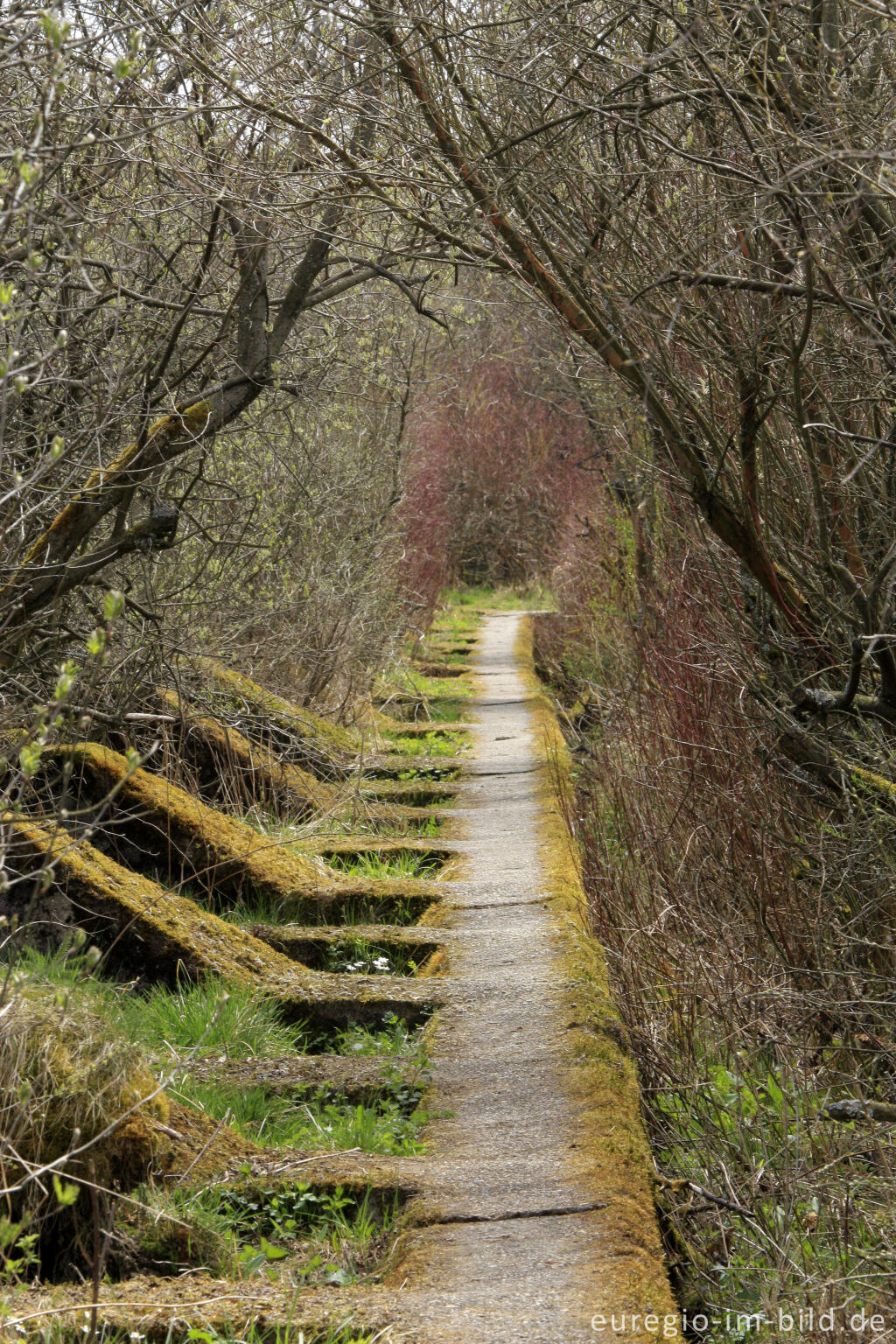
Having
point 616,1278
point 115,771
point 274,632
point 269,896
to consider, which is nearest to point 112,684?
point 115,771

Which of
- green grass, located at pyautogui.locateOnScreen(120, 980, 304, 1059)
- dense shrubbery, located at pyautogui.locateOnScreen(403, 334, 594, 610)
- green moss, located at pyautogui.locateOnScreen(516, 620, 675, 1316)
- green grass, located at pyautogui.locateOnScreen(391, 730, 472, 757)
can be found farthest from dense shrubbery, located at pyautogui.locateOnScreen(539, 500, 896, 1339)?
dense shrubbery, located at pyautogui.locateOnScreen(403, 334, 594, 610)

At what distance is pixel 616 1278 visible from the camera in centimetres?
272

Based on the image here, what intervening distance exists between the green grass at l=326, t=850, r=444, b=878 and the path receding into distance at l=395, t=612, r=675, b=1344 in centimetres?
50

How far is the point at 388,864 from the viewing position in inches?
247

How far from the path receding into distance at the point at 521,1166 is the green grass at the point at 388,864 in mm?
499

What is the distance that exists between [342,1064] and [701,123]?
3.42 m

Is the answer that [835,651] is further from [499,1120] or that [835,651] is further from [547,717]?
[547,717]

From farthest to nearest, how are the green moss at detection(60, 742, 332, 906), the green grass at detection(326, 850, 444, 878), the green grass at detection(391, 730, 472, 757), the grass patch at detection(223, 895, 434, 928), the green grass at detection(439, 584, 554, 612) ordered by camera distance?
the green grass at detection(439, 584, 554, 612) → the green grass at detection(391, 730, 472, 757) → the green grass at detection(326, 850, 444, 878) → the grass patch at detection(223, 895, 434, 928) → the green moss at detection(60, 742, 332, 906)

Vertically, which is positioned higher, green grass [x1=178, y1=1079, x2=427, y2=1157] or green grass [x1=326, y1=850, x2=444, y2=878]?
green grass [x1=326, y1=850, x2=444, y2=878]

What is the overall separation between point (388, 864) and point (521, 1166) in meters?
3.04

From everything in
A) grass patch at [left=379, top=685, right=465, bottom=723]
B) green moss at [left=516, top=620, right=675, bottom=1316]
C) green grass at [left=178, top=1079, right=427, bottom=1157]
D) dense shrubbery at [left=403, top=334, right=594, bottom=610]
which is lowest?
green grass at [left=178, top=1079, right=427, bottom=1157]

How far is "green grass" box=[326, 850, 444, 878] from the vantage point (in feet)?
20.2

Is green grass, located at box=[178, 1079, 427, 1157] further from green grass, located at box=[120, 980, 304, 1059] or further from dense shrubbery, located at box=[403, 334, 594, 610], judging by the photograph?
dense shrubbery, located at box=[403, 334, 594, 610]

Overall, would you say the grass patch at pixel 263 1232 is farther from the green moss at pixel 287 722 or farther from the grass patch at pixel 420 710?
the grass patch at pixel 420 710
